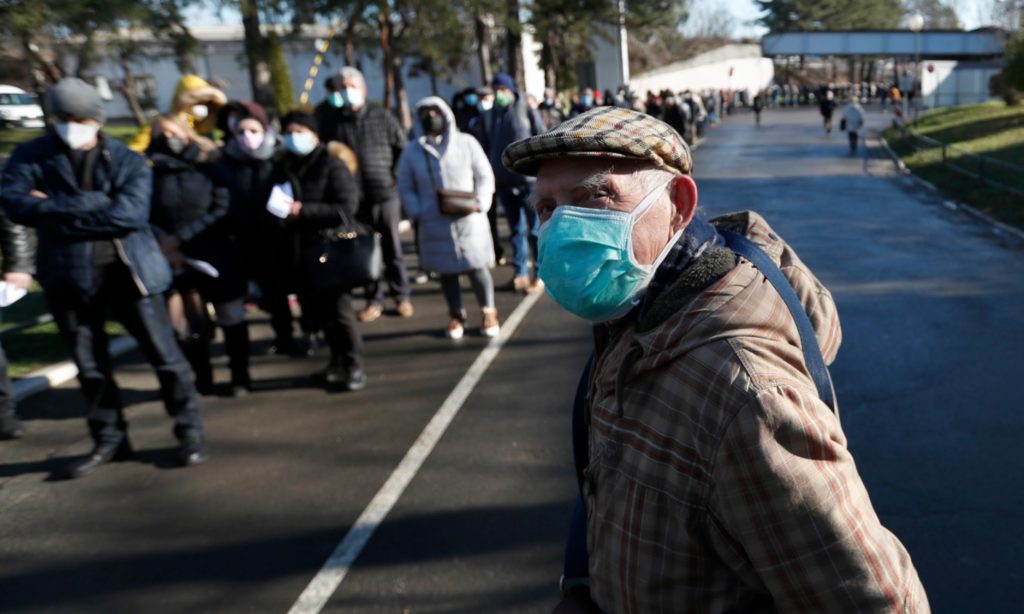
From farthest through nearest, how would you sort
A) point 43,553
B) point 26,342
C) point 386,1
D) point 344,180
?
point 386,1 < point 26,342 < point 344,180 < point 43,553

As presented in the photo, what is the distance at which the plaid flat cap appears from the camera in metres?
1.40

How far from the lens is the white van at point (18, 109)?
32125mm

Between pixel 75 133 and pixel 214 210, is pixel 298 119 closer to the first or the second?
pixel 214 210

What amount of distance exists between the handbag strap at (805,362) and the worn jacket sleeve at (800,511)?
147 millimetres

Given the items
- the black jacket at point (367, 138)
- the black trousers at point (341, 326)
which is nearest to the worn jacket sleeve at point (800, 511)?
the black trousers at point (341, 326)

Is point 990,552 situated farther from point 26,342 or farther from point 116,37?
point 116,37

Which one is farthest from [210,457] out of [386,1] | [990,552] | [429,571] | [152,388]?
[386,1]

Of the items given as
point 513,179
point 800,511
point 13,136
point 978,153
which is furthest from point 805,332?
point 13,136

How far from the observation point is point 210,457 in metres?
4.77

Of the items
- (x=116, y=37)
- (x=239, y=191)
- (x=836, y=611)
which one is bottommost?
(x=836, y=611)

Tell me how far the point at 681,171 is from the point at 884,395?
430 cm

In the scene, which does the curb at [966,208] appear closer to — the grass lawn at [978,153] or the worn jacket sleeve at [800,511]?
the grass lawn at [978,153]

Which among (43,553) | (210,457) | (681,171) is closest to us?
(681,171)

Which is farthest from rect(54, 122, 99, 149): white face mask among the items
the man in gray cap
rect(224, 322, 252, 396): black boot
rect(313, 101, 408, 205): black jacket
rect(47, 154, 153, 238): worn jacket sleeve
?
rect(313, 101, 408, 205): black jacket
